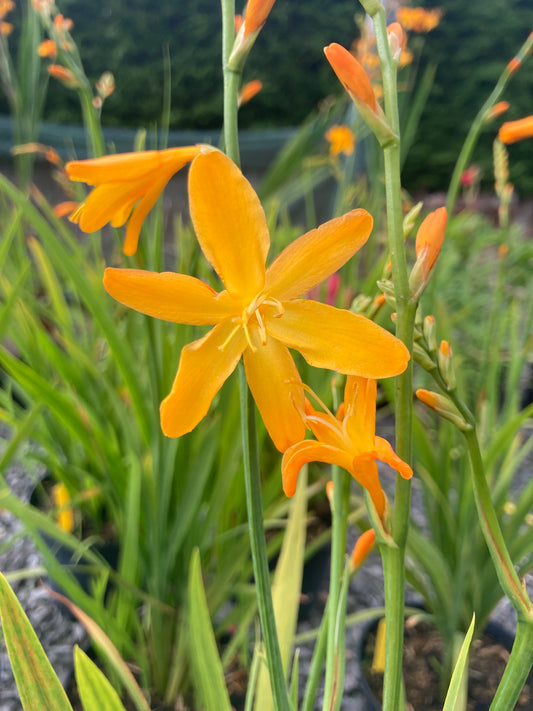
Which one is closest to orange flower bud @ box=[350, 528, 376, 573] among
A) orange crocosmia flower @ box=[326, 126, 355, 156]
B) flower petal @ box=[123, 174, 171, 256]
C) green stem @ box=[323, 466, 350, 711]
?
green stem @ box=[323, 466, 350, 711]

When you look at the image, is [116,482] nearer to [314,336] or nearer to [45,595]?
[45,595]

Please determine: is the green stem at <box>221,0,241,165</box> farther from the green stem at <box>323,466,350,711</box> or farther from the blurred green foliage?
the blurred green foliage

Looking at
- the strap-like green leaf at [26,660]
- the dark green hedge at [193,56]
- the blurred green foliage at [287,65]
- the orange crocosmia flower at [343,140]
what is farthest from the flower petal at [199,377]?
the dark green hedge at [193,56]

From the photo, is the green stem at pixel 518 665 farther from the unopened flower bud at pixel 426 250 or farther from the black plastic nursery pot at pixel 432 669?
the black plastic nursery pot at pixel 432 669

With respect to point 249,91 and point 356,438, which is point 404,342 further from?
point 249,91

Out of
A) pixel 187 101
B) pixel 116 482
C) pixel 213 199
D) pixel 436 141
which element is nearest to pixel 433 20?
pixel 116 482

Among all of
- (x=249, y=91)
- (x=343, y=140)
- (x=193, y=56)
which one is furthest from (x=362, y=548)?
(x=193, y=56)
